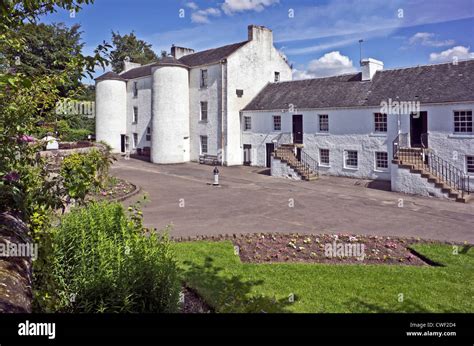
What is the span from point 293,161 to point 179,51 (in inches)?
943

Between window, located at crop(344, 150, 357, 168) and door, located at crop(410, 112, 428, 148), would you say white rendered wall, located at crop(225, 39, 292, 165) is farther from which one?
door, located at crop(410, 112, 428, 148)

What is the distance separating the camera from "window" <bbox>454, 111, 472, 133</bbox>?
2225 cm

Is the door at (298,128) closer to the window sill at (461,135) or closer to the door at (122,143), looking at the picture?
the window sill at (461,135)

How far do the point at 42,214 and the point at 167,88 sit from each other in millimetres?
33585

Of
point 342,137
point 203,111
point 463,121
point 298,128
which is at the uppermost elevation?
point 203,111

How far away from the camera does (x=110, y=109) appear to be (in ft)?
150

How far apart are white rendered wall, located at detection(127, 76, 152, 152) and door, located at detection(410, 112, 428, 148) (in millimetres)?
28529

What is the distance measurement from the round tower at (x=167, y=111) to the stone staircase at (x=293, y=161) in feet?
40.0

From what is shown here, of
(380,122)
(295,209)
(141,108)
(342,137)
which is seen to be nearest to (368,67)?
(380,122)

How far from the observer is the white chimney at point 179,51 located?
44375 millimetres

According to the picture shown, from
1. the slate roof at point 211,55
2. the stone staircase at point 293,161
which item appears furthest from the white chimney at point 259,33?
the stone staircase at point 293,161

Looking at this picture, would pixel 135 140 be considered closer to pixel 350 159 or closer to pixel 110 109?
pixel 110 109

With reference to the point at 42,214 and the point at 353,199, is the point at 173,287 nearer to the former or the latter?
the point at 42,214

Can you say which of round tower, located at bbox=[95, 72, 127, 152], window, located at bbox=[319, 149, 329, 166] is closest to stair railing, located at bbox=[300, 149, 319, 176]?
window, located at bbox=[319, 149, 329, 166]
